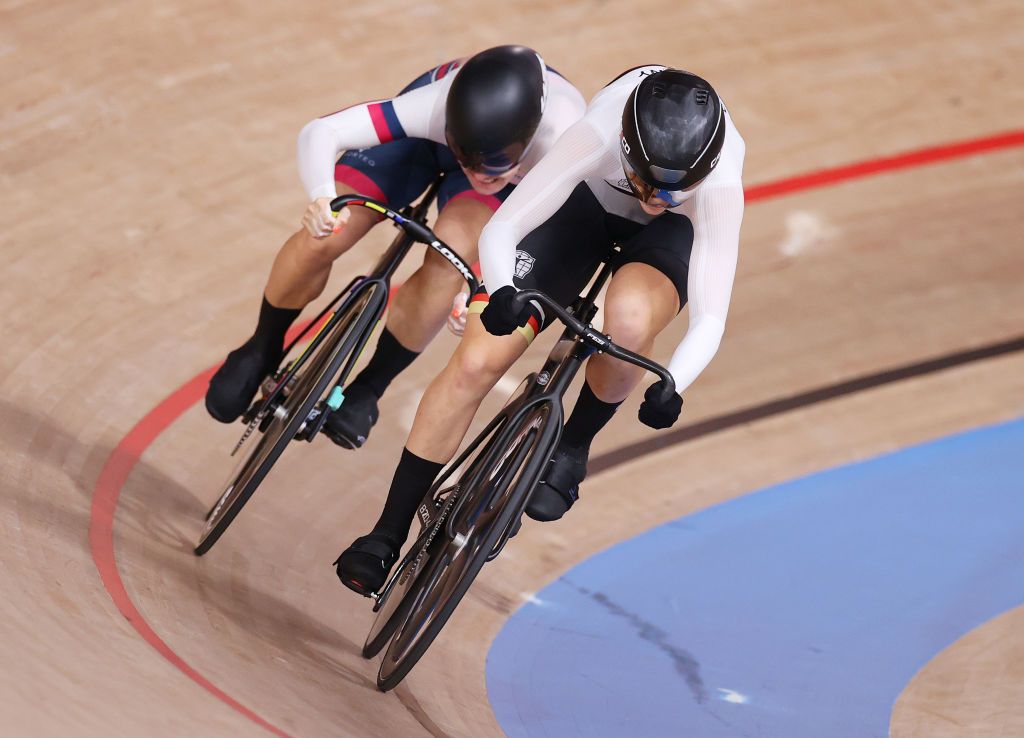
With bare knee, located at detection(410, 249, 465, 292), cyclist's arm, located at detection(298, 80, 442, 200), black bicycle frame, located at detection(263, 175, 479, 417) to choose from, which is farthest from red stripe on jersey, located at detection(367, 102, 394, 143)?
bare knee, located at detection(410, 249, 465, 292)

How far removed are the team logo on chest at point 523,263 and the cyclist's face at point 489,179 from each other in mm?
173

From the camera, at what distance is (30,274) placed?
4.38m

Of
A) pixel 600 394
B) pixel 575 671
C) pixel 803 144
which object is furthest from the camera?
pixel 803 144

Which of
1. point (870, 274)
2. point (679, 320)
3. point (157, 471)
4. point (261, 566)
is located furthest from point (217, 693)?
point (870, 274)

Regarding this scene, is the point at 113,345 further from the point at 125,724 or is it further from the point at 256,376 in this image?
the point at 125,724

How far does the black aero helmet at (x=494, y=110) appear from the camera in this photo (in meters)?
2.94

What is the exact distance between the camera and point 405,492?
3.08 m

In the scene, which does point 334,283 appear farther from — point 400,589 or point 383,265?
point 400,589

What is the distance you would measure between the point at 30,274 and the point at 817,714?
9.12ft

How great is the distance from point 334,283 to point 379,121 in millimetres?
1617

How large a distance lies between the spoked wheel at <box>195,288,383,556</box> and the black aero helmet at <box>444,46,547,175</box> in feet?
1.60

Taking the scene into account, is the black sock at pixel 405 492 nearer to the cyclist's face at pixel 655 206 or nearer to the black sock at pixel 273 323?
the black sock at pixel 273 323

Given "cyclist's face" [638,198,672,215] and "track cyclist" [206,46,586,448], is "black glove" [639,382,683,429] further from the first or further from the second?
"track cyclist" [206,46,586,448]

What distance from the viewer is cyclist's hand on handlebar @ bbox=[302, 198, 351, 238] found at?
307 cm
